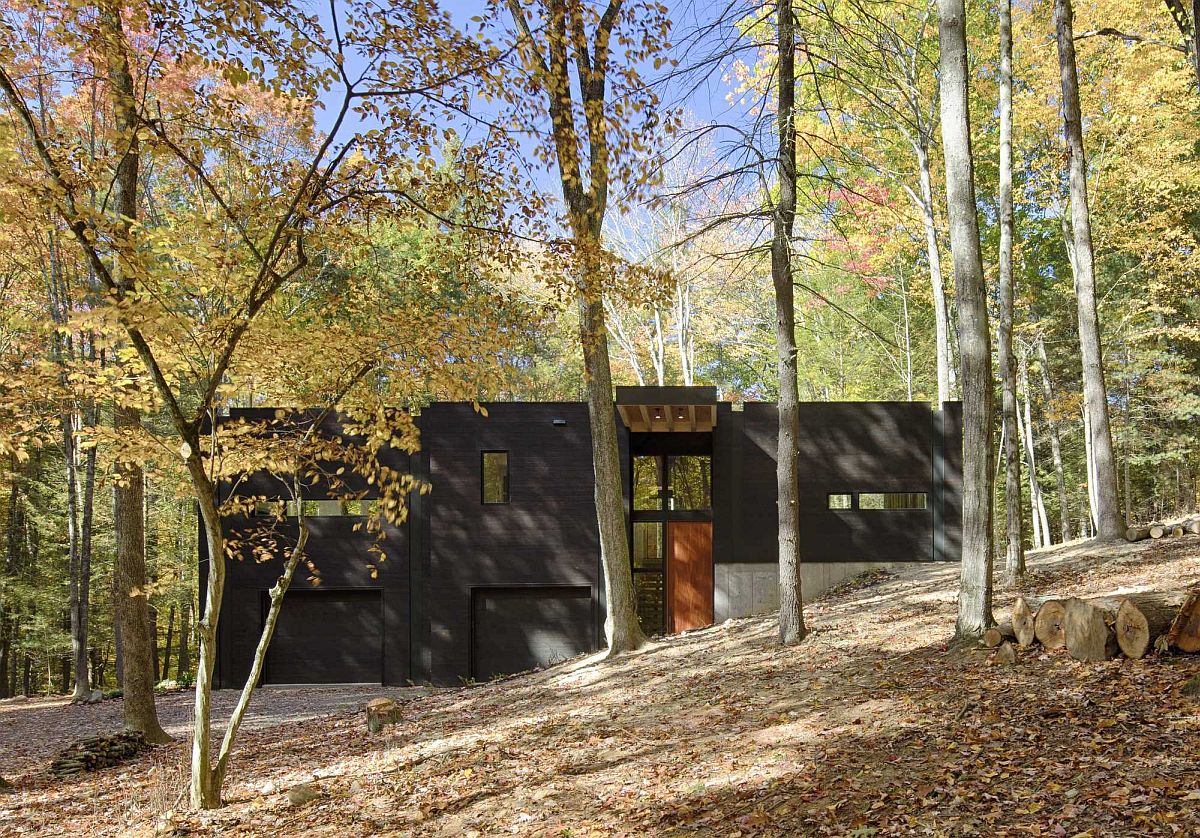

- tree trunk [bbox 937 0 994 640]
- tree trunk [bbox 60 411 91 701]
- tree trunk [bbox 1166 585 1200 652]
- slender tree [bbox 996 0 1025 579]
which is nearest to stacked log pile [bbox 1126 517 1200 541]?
slender tree [bbox 996 0 1025 579]

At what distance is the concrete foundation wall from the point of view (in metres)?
14.6

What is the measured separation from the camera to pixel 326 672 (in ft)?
48.1

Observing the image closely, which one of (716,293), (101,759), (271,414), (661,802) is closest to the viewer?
(661,802)

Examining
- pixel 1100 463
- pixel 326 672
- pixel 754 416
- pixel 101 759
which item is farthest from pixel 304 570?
pixel 1100 463

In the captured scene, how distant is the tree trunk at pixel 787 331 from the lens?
8625mm

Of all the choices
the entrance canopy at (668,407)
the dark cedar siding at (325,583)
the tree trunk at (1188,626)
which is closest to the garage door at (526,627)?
the dark cedar siding at (325,583)

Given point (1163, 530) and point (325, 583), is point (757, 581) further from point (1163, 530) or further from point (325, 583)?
point (325, 583)

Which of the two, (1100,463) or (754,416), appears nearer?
(1100,463)

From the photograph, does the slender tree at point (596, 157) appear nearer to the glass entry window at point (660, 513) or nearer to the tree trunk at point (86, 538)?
the glass entry window at point (660, 513)

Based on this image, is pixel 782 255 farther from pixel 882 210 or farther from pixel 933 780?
pixel 882 210

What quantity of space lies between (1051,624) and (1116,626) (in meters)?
0.49

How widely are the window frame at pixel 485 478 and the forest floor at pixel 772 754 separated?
525 cm

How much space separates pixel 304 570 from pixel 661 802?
10.9 meters

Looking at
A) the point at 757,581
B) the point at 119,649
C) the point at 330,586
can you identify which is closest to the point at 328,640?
the point at 330,586
